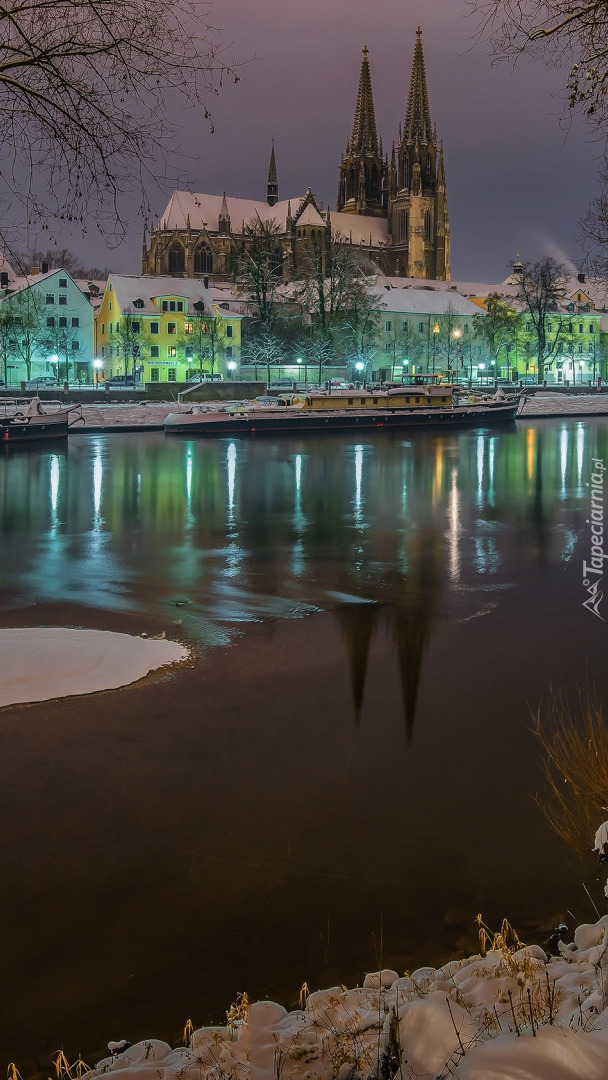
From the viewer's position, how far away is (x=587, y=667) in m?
11.4

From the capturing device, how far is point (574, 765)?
8391 millimetres

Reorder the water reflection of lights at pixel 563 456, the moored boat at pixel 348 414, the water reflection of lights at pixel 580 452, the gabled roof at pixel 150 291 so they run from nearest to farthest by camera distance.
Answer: the water reflection of lights at pixel 563 456 < the water reflection of lights at pixel 580 452 < the moored boat at pixel 348 414 < the gabled roof at pixel 150 291

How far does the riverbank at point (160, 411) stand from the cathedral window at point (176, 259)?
4393cm

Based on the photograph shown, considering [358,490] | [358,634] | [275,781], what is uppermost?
[358,490]

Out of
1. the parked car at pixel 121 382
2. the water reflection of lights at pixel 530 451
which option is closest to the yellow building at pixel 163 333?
the parked car at pixel 121 382

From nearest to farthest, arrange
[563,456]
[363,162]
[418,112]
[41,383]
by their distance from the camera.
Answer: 1. [563,456]
2. [41,383]
3. [418,112]
4. [363,162]

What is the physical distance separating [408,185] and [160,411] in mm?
79751

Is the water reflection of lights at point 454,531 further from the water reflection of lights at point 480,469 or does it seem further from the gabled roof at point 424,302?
the gabled roof at point 424,302

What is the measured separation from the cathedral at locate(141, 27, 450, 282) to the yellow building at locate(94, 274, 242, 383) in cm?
2129

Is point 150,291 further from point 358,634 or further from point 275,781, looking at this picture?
point 275,781

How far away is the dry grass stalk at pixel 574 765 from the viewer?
722cm

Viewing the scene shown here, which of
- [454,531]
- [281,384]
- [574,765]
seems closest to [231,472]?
[454,531]

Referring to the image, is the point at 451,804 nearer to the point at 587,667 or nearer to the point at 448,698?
the point at 448,698

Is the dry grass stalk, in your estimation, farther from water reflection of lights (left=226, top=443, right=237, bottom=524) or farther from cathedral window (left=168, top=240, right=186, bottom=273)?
cathedral window (left=168, top=240, right=186, bottom=273)
